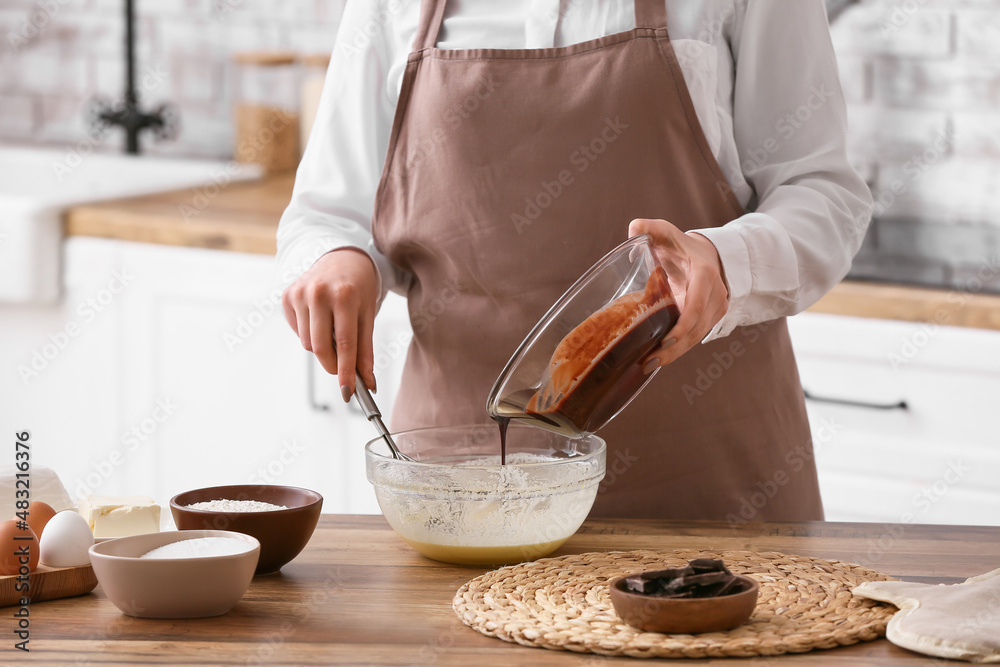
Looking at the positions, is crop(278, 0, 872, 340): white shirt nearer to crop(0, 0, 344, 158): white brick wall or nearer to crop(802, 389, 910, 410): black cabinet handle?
crop(802, 389, 910, 410): black cabinet handle

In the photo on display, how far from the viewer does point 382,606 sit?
Answer: 839mm

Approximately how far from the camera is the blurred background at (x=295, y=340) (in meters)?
1.76

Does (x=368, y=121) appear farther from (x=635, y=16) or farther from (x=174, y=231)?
→ (x=174, y=231)

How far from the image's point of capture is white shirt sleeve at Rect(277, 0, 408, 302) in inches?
49.8

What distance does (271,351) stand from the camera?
7.19 ft

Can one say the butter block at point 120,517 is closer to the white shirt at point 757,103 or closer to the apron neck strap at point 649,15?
the white shirt at point 757,103

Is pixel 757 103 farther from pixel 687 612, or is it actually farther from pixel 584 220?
pixel 687 612

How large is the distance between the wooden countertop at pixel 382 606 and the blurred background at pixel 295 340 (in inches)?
29.2

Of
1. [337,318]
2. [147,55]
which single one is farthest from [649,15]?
[147,55]

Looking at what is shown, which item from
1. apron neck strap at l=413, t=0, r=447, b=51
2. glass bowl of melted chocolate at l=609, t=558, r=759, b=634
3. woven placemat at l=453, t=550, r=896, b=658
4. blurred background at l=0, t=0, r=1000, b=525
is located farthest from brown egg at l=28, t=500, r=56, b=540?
blurred background at l=0, t=0, r=1000, b=525

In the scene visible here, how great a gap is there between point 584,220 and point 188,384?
137 cm

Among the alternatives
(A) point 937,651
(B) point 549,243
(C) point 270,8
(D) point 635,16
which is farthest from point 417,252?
(C) point 270,8

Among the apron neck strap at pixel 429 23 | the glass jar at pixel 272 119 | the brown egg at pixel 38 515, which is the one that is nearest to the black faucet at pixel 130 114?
the glass jar at pixel 272 119

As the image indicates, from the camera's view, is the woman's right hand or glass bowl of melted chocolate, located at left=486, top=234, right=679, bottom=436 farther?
the woman's right hand
